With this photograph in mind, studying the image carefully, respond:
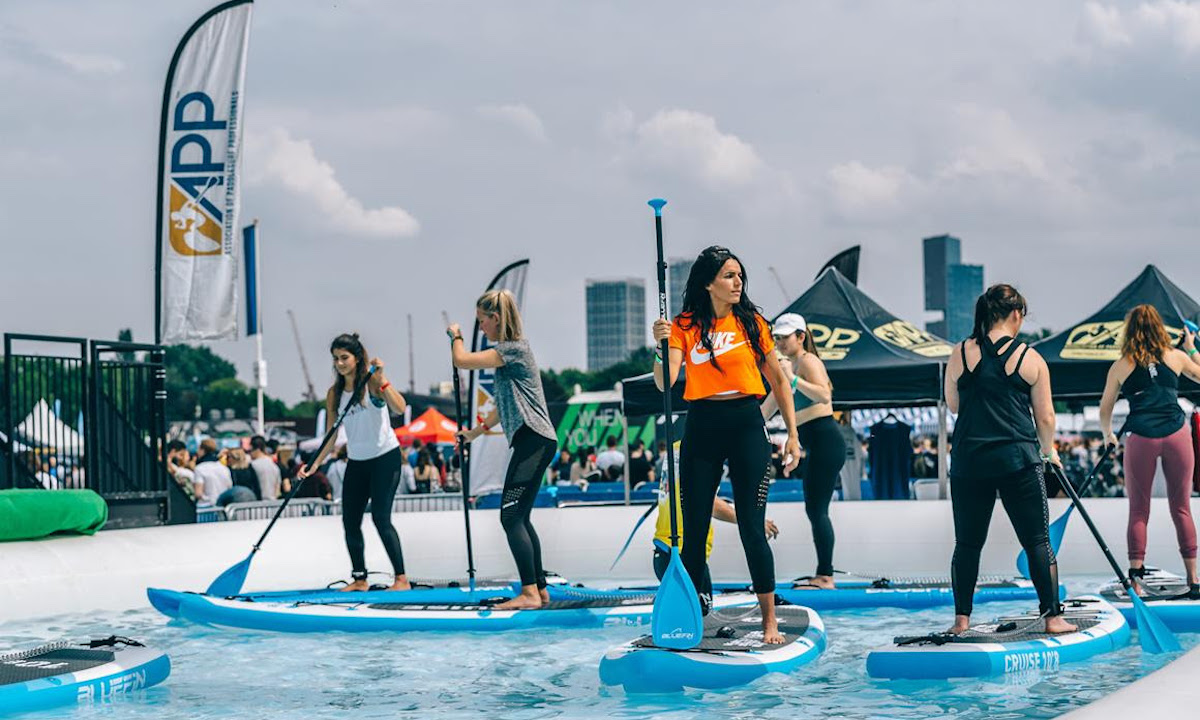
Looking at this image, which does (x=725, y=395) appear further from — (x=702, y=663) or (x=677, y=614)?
(x=702, y=663)

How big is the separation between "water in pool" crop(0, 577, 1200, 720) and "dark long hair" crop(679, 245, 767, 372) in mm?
1404

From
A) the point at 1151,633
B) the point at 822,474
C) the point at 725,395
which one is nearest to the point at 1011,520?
the point at 1151,633

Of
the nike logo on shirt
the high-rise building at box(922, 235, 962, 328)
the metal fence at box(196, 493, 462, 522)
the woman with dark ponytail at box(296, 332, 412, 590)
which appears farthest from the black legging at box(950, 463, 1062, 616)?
the high-rise building at box(922, 235, 962, 328)

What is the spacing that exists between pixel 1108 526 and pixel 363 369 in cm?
558

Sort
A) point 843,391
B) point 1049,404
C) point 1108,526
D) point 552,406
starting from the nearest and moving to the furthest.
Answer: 1. point 1049,404
2. point 1108,526
3. point 843,391
4. point 552,406

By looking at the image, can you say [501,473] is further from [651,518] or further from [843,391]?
[651,518]

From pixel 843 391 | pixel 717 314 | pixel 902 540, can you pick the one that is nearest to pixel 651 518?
pixel 902 540

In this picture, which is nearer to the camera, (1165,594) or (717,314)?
(717,314)

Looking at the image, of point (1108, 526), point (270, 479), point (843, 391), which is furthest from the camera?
point (270, 479)

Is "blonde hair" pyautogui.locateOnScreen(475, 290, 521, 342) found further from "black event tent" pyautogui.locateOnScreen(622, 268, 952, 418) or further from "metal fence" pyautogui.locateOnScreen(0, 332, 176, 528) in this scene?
"black event tent" pyautogui.locateOnScreen(622, 268, 952, 418)

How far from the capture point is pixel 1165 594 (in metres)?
7.07

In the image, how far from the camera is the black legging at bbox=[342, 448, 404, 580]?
320 inches

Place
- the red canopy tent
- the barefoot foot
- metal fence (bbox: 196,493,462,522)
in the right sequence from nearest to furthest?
the barefoot foot
metal fence (bbox: 196,493,462,522)
the red canopy tent

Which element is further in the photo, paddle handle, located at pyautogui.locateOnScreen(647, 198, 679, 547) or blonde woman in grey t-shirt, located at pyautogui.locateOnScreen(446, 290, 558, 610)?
blonde woman in grey t-shirt, located at pyautogui.locateOnScreen(446, 290, 558, 610)
